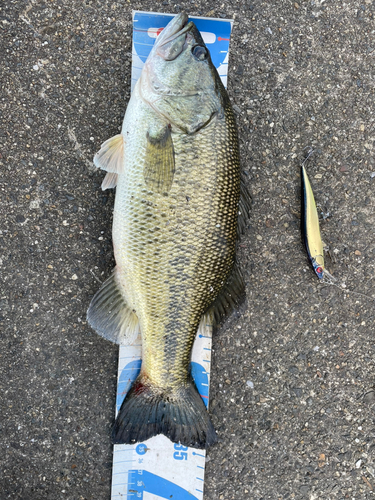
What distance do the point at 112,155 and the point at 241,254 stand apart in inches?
42.2

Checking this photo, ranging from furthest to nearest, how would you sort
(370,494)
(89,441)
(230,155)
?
(370,494) → (89,441) → (230,155)

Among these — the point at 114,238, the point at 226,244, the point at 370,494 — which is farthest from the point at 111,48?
the point at 370,494

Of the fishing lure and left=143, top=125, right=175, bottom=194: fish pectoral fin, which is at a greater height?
left=143, top=125, right=175, bottom=194: fish pectoral fin

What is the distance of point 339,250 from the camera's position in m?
2.46

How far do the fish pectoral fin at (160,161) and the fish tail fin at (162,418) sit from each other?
1154 millimetres

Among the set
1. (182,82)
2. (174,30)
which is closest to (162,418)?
(182,82)

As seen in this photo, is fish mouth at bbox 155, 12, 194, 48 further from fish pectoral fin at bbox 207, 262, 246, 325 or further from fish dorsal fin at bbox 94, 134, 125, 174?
fish pectoral fin at bbox 207, 262, 246, 325

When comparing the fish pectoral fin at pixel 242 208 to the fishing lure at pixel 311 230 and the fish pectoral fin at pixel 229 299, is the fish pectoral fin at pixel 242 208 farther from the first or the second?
the fishing lure at pixel 311 230

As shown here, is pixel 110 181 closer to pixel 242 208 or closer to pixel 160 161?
pixel 160 161

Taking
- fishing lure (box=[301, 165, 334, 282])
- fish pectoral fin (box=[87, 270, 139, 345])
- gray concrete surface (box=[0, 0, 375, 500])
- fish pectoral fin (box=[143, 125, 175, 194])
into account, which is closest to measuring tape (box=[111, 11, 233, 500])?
gray concrete surface (box=[0, 0, 375, 500])

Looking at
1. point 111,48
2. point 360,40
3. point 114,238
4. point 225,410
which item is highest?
point 360,40

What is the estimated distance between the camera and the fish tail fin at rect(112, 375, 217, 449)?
77.6 inches

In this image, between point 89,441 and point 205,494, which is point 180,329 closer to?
point 89,441

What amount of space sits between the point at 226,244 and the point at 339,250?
1011 millimetres
